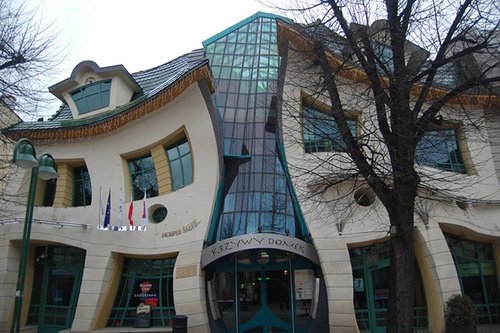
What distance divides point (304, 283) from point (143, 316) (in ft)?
17.3

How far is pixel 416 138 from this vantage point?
770cm

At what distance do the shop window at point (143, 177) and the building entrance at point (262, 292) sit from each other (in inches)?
148

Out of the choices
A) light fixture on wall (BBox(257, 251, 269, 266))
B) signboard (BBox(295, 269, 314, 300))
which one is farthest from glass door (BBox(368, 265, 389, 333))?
light fixture on wall (BBox(257, 251, 269, 266))

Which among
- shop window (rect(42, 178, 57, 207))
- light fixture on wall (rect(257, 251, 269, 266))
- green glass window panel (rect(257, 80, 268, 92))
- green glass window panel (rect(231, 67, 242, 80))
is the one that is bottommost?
light fixture on wall (rect(257, 251, 269, 266))

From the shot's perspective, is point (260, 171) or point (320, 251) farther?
point (260, 171)

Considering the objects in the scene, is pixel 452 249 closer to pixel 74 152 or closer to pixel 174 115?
pixel 174 115

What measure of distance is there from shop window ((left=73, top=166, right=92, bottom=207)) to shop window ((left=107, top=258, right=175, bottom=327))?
2939 millimetres

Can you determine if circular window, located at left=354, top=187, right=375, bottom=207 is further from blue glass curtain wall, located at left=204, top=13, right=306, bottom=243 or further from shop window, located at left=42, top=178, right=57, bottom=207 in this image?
shop window, located at left=42, top=178, right=57, bottom=207

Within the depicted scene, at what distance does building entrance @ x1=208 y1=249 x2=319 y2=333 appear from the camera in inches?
511

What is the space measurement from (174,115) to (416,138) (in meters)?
9.01

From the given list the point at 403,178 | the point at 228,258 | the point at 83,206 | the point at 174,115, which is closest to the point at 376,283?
the point at 228,258

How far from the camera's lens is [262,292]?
13195 mm

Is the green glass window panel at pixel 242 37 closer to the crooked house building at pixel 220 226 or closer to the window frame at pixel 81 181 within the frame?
the crooked house building at pixel 220 226

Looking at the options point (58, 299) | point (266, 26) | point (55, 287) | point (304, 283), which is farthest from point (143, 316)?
point (266, 26)
